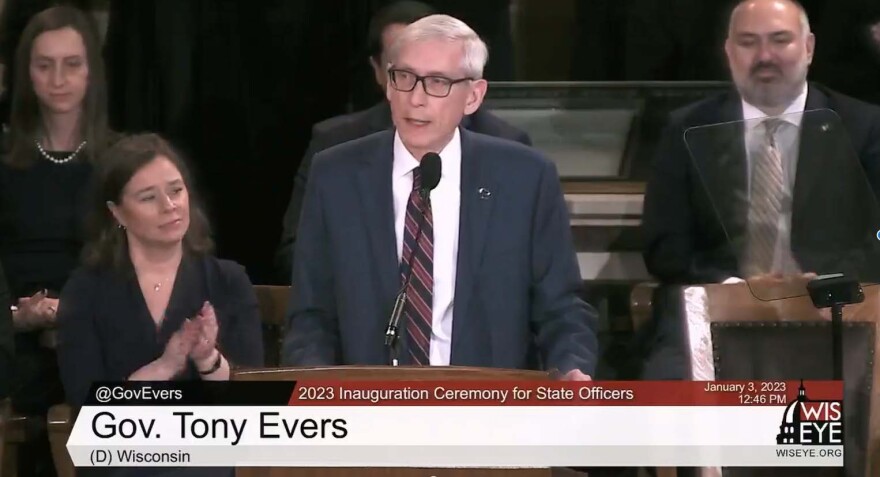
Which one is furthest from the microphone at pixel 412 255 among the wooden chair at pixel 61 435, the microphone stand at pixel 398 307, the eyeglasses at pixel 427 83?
the wooden chair at pixel 61 435

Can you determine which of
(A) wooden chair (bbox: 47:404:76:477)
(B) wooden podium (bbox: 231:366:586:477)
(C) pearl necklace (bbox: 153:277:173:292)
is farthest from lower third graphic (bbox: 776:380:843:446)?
(A) wooden chair (bbox: 47:404:76:477)

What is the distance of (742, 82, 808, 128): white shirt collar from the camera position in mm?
3107

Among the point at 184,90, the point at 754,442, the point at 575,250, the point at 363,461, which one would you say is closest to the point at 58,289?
the point at 184,90

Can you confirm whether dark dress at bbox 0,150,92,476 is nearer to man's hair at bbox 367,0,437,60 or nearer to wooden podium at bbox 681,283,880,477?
man's hair at bbox 367,0,437,60

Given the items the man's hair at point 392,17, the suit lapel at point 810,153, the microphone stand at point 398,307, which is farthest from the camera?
the man's hair at point 392,17

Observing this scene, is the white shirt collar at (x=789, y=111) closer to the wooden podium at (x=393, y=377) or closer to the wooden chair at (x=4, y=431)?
the wooden podium at (x=393, y=377)

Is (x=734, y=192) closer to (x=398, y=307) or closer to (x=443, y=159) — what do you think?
(x=443, y=159)

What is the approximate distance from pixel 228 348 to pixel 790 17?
57.3 inches

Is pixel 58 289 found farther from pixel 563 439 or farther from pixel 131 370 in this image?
pixel 563 439

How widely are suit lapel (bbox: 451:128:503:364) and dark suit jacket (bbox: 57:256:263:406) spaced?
0.47 metres

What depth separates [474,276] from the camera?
2924 millimetres

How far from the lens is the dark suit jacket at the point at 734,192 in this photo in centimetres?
304

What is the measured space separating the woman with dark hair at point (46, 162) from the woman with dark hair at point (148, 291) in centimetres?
6

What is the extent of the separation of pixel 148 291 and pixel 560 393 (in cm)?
93
